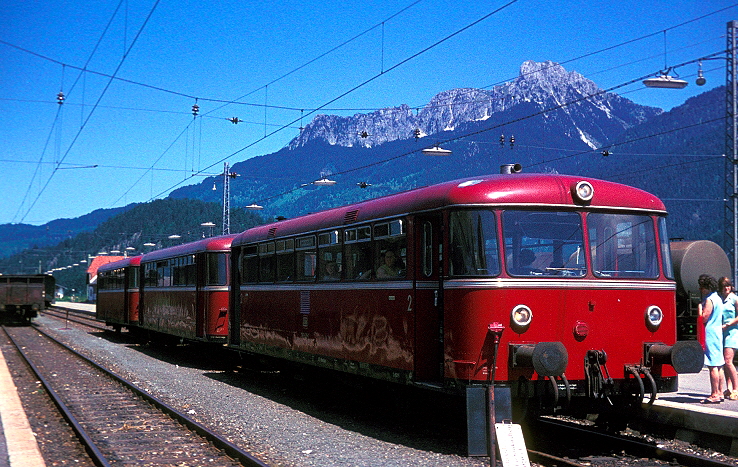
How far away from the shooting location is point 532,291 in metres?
9.19

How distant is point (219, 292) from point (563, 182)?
459 inches

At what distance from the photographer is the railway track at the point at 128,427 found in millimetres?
9438

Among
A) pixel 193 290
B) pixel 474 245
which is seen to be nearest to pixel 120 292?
pixel 193 290

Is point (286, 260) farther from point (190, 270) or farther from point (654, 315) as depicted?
point (190, 270)

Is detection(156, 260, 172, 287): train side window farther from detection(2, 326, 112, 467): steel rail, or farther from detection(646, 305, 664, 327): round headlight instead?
detection(646, 305, 664, 327): round headlight

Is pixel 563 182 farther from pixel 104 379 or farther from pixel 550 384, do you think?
pixel 104 379

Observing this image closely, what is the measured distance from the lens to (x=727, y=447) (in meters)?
9.57

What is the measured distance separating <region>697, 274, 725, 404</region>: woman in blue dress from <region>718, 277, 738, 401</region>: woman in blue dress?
0.11 metres

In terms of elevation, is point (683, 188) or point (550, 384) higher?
point (683, 188)

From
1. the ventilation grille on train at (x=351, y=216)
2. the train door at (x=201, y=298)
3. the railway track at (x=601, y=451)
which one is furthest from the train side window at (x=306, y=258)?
the train door at (x=201, y=298)

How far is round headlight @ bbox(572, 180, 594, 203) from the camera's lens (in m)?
9.56

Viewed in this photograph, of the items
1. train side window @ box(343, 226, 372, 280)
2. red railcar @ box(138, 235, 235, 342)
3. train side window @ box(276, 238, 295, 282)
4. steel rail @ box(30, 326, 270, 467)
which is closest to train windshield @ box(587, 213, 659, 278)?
train side window @ box(343, 226, 372, 280)

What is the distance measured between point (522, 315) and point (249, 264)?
28.6 feet

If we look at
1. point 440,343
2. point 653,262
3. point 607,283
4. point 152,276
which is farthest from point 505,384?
point 152,276
